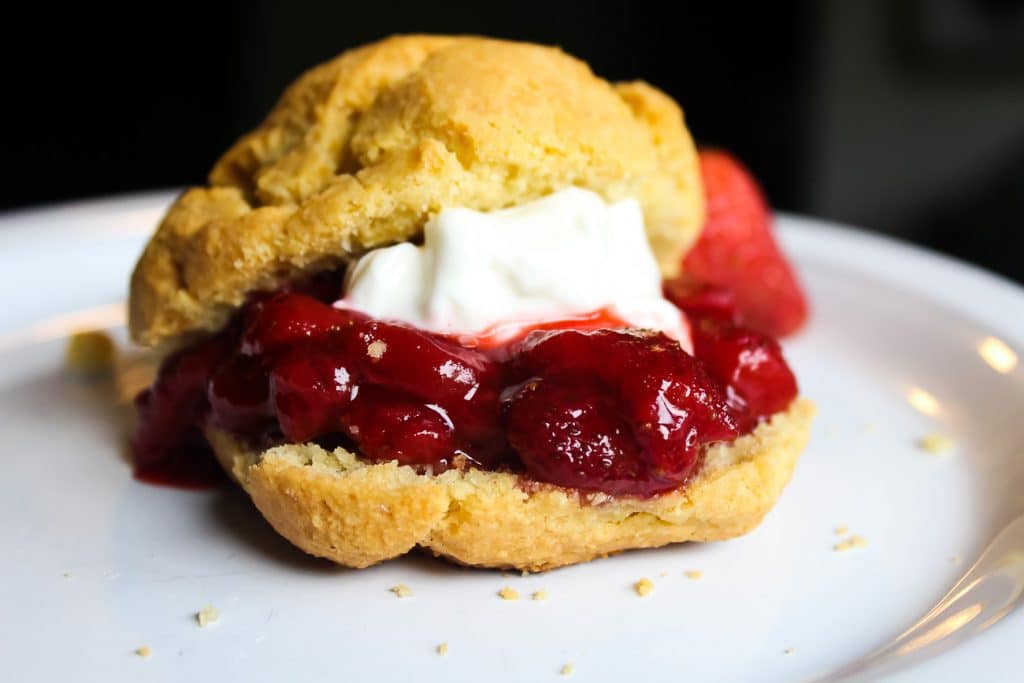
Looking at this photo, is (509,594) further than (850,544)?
No

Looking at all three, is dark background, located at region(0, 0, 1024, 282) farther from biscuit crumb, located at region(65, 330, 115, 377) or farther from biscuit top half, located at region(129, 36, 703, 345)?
biscuit top half, located at region(129, 36, 703, 345)

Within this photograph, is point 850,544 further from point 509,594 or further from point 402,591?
A: point 402,591

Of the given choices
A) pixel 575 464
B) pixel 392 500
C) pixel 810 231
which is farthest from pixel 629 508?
pixel 810 231

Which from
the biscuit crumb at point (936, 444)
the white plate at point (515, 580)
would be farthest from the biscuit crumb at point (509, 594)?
the biscuit crumb at point (936, 444)

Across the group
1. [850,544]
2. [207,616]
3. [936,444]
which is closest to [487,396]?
[207,616]

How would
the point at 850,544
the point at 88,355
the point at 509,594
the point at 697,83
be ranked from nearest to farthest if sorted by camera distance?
the point at 509,594 → the point at 850,544 → the point at 88,355 → the point at 697,83

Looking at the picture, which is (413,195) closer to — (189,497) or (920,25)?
(189,497)

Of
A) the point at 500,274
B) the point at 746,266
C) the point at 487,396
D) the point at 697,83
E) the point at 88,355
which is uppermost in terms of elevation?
the point at 500,274
